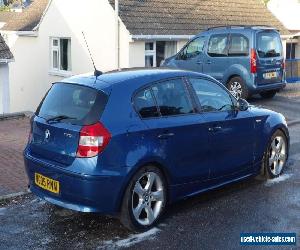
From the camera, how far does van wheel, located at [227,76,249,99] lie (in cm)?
1391

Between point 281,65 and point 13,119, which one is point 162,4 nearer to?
point 281,65

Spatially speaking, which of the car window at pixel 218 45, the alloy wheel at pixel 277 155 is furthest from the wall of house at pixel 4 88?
the alloy wheel at pixel 277 155

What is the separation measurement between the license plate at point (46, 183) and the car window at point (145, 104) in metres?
1.16

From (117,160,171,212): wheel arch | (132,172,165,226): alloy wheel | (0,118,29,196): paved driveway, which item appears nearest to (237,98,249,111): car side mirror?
(117,160,171,212): wheel arch

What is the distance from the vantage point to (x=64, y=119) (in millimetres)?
5477

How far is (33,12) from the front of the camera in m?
23.8

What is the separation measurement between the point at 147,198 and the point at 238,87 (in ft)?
29.8

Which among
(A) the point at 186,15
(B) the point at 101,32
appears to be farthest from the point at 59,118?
(A) the point at 186,15

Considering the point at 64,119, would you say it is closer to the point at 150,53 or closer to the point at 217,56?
the point at 217,56

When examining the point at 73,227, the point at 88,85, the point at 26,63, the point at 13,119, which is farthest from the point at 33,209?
the point at 26,63

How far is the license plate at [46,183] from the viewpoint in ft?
17.7

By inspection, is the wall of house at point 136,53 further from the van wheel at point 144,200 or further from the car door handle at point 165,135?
the van wheel at point 144,200

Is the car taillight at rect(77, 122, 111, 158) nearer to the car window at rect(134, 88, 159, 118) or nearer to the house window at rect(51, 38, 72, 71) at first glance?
the car window at rect(134, 88, 159, 118)

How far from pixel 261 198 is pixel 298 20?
24.4 metres
